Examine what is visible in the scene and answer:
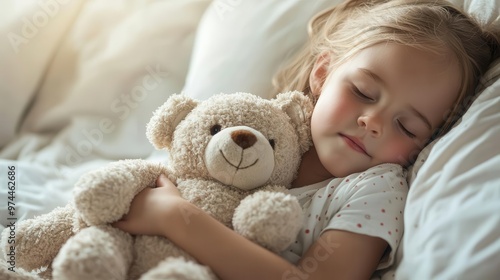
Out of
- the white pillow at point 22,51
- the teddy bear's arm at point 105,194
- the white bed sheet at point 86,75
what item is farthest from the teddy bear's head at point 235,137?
the white pillow at point 22,51

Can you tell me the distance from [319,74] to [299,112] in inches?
6.5

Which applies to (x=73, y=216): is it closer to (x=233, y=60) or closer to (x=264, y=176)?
(x=264, y=176)

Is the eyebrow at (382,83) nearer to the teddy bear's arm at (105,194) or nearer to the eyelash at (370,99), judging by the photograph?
the eyelash at (370,99)

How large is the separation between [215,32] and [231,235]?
2.42ft

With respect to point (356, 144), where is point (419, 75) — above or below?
above

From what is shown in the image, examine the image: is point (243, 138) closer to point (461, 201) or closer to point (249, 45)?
point (461, 201)

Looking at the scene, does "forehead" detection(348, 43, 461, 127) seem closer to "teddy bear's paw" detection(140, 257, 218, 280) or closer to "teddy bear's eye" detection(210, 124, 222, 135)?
"teddy bear's eye" detection(210, 124, 222, 135)

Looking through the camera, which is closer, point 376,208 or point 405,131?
point 376,208

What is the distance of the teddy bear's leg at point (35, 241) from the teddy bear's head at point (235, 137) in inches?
8.8

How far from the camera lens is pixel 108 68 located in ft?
4.85

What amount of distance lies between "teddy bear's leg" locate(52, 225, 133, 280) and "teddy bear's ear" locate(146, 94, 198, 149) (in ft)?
0.69

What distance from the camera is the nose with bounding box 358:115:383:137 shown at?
921 mm

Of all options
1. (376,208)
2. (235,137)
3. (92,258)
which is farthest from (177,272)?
(376,208)

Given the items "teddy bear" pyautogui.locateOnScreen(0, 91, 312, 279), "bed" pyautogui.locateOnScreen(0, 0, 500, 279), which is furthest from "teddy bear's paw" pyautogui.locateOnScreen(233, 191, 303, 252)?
"bed" pyautogui.locateOnScreen(0, 0, 500, 279)
